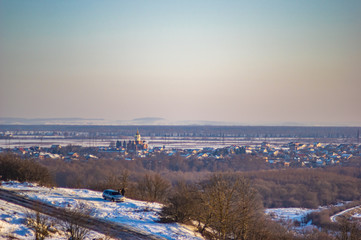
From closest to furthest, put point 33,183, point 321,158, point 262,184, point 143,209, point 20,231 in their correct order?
point 20,231, point 143,209, point 33,183, point 262,184, point 321,158

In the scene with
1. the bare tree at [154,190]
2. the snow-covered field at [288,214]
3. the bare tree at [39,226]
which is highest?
the bare tree at [39,226]

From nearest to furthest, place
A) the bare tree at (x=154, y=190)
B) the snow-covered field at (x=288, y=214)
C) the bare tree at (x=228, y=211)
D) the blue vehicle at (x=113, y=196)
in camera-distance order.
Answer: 1. the bare tree at (x=228, y=211)
2. the blue vehicle at (x=113, y=196)
3. the bare tree at (x=154, y=190)
4. the snow-covered field at (x=288, y=214)

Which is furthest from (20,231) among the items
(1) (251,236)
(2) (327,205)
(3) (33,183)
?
(2) (327,205)

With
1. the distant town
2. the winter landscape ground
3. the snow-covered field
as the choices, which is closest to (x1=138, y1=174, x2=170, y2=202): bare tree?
the winter landscape ground

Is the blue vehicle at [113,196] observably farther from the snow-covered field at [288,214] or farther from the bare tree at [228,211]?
the snow-covered field at [288,214]

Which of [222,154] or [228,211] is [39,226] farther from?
[222,154]

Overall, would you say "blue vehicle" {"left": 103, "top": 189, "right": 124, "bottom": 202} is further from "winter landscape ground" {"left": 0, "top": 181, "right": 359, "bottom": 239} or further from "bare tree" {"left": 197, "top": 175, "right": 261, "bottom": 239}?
"bare tree" {"left": 197, "top": 175, "right": 261, "bottom": 239}

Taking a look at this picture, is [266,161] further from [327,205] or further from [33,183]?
Answer: [33,183]

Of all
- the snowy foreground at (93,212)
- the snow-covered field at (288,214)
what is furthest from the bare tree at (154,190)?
the snow-covered field at (288,214)
